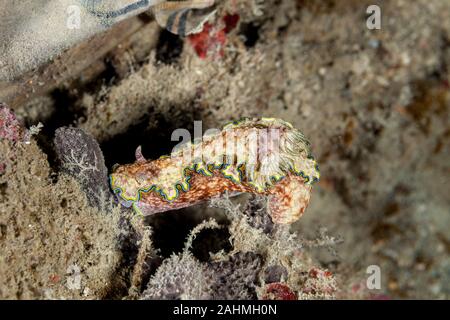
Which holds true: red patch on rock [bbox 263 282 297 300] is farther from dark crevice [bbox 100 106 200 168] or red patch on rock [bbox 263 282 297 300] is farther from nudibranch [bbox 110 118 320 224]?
dark crevice [bbox 100 106 200 168]

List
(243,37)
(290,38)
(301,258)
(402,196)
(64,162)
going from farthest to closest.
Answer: (402,196) < (290,38) < (243,37) < (301,258) < (64,162)

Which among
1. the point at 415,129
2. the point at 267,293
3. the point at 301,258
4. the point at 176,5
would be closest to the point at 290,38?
the point at 176,5

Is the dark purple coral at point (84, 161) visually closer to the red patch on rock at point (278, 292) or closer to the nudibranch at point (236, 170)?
the nudibranch at point (236, 170)

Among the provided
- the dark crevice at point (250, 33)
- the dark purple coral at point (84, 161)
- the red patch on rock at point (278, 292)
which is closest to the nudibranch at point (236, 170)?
the dark purple coral at point (84, 161)

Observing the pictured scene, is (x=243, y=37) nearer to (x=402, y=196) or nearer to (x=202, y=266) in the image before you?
(x=202, y=266)

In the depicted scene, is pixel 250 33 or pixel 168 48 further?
pixel 250 33

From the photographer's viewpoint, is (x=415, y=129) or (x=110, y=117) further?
(x=415, y=129)

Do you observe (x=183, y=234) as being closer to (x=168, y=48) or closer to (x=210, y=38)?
(x=168, y=48)

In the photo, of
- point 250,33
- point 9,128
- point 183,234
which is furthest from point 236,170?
point 250,33
